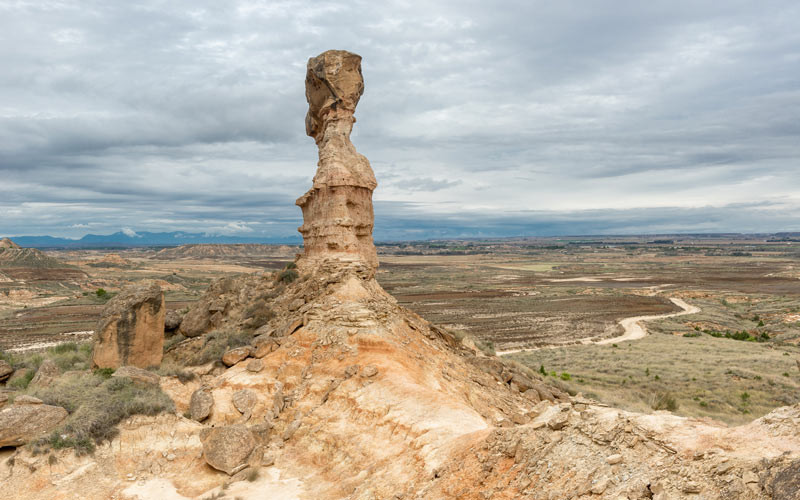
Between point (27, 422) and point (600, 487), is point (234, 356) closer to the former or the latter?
point (27, 422)

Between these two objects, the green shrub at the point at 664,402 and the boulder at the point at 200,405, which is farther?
the green shrub at the point at 664,402

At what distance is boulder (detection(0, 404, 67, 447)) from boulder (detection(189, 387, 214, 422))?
3.11 metres

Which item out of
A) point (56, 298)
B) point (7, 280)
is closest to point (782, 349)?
point (56, 298)

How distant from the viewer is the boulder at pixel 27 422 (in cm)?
1080

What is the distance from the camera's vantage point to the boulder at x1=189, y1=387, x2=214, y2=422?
12977 mm

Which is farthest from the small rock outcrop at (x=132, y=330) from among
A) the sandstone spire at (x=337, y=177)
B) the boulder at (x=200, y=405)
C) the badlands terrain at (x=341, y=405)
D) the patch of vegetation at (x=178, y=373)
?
the sandstone spire at (x=337, y=177)

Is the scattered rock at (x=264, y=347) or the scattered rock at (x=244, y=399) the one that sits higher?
the scattered rock at (x=264, y=347)

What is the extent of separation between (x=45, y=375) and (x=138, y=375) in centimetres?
375

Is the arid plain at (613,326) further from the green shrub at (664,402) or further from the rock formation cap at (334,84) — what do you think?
the rock formation cap at (334,84)

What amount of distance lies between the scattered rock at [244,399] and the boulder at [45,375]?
6.72 metres

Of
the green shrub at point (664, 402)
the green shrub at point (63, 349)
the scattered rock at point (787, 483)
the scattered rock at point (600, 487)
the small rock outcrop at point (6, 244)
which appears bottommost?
the green shrub at point (664, 402)

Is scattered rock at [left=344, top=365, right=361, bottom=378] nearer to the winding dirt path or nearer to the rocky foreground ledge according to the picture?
the rocky foreground ledge

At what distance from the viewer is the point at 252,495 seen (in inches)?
401

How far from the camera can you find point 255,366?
15.3 m
